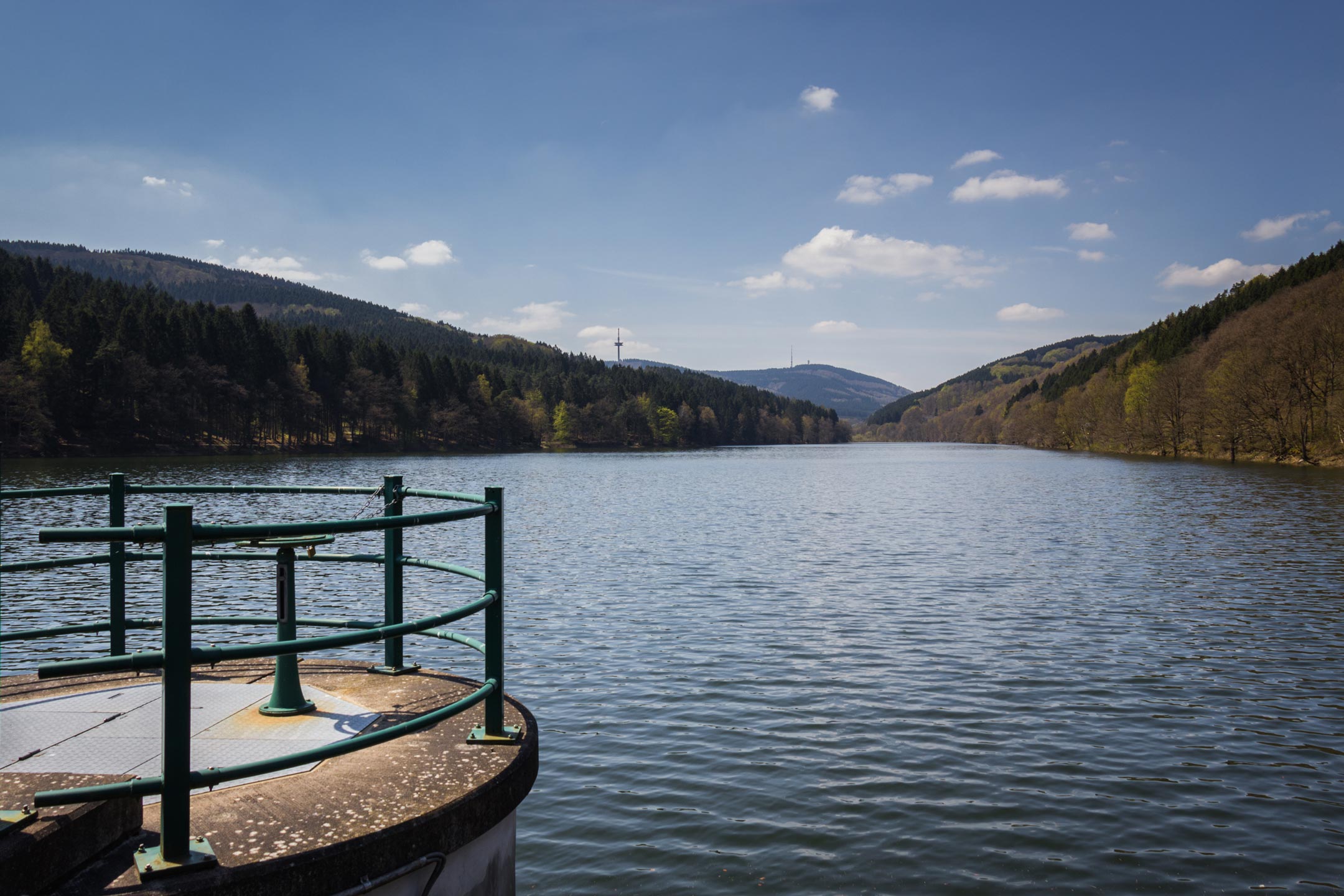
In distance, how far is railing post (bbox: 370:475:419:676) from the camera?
6535 mm

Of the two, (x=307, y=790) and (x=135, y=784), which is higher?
(x=135, y=784)

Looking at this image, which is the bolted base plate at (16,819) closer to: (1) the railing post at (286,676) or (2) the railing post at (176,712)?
(2) the railing post at (176,712)

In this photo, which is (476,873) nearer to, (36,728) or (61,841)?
(61,841)

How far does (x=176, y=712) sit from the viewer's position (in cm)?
378

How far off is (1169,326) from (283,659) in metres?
148

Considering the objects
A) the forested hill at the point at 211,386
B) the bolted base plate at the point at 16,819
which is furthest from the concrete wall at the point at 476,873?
the forested hill at the point at 211,386

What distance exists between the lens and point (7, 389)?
8369cm

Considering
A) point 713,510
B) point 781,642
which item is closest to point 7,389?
point 713,510

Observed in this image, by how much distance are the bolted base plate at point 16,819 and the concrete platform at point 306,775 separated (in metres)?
0.30

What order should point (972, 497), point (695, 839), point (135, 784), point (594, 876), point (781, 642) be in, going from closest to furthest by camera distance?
1. point (135, 784)
2. point (594, 876)
3. point (695, 839)
4. point (781, 642)
5. point (972, 497)

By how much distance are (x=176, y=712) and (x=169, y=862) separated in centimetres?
60

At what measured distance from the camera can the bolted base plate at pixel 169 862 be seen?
3.65 m

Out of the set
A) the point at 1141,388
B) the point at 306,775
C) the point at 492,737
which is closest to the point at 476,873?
the point at 492,737

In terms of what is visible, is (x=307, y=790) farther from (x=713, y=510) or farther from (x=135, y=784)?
(x=713, y=510)
